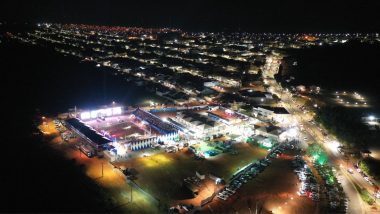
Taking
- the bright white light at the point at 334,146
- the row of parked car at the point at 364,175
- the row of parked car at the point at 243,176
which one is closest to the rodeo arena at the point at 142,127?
the row of parked car at the point at 243,176

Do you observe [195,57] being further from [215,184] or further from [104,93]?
[215,184]

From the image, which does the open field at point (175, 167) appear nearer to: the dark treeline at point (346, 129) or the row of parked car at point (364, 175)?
the row of parked car at point (364, 175)

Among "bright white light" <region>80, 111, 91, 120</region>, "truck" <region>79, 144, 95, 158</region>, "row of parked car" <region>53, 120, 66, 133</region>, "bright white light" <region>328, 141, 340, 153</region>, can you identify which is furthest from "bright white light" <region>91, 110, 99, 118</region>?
"bright white light" <region>328, 141, 340, 153</region>

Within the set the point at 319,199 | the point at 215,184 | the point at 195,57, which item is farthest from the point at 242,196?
the point at 195,57

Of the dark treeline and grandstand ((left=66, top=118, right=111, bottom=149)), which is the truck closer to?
grandstand ((left=66, top=118, right=111, bottom=149))

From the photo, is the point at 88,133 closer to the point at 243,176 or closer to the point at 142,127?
the point at 142,127
